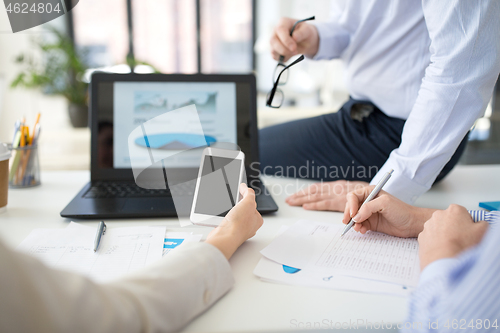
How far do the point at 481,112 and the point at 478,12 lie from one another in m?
0.21

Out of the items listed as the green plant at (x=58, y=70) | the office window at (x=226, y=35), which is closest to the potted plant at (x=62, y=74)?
the green plant at (x=58, y=70)

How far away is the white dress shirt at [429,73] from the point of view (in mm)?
750

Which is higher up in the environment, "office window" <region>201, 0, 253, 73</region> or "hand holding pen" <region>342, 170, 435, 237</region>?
"office window" <region>201, 0, 253, 73</region>

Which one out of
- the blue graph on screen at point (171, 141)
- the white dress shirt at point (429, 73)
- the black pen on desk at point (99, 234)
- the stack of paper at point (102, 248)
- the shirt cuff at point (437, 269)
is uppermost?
the white dress shirt at point (429, 73)

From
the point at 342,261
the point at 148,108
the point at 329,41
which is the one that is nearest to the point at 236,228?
the point at 342,261

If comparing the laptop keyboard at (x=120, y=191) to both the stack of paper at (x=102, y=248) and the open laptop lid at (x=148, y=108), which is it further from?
the stack of paper at (x=102, y=248)

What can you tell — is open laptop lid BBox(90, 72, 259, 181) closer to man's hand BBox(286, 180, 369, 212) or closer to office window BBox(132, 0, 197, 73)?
man's hand BBox(286, 180, 369, 212)

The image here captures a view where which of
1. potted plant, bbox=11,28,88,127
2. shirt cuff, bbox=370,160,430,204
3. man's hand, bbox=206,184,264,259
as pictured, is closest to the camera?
man's hand, bbox=206,184,264,259

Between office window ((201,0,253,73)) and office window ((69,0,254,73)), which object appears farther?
office window ((201,0,253,73))

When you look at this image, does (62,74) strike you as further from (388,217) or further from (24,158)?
(388,217)

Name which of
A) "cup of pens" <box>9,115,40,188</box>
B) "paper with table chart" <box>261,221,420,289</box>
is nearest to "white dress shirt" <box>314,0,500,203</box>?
"paper with table chart" <box>261,221,420,289</box>

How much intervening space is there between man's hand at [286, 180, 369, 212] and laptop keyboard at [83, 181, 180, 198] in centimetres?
26

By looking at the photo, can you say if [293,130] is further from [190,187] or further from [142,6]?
[142,6]

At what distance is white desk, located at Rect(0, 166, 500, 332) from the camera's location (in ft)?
1.40
